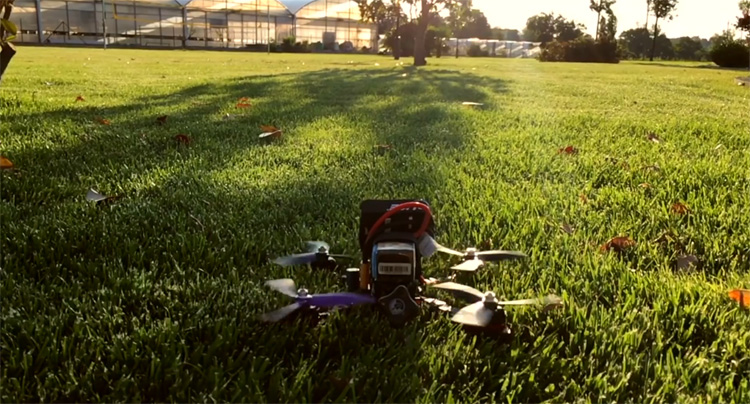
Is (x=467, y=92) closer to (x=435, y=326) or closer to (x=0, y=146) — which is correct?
(x=0, y=146)

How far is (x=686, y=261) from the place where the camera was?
1.86m

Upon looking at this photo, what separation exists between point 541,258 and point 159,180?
1628mm

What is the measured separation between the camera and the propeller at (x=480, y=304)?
1.33m

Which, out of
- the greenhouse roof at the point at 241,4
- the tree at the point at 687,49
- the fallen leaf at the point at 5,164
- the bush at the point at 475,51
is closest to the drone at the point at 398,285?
the fallen leaf at the point at 5,164

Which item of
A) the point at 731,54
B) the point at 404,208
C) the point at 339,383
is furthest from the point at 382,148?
the point at 731,54

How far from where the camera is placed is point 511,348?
133 cm

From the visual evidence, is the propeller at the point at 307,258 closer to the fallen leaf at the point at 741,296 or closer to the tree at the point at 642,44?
the fallen leaf at the point at 741,296

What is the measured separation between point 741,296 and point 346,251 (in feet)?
3.49

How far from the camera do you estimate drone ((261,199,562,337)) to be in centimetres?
133

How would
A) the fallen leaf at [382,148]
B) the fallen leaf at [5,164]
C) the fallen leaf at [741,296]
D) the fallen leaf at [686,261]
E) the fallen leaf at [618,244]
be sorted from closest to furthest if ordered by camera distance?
the fallen leaf at [741,296] → the fallen leaf at [686,261] → the fallen leaf at [618,244] → the fallen leaf at [5,164] → the fallen leaf at [382,148]

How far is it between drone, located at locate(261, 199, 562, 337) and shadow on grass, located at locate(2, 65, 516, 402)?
0.05 m

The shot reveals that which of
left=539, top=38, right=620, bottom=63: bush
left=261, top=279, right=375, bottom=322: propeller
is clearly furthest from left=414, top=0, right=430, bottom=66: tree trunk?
left=261, top=279, right=375, bottom=322: propeller

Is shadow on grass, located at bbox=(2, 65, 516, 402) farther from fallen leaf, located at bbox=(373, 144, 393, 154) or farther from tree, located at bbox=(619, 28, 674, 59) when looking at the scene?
tree, located at bbox=(619, 28, 674, 59)

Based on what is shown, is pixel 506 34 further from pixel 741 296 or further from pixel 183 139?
pixel 741 296
